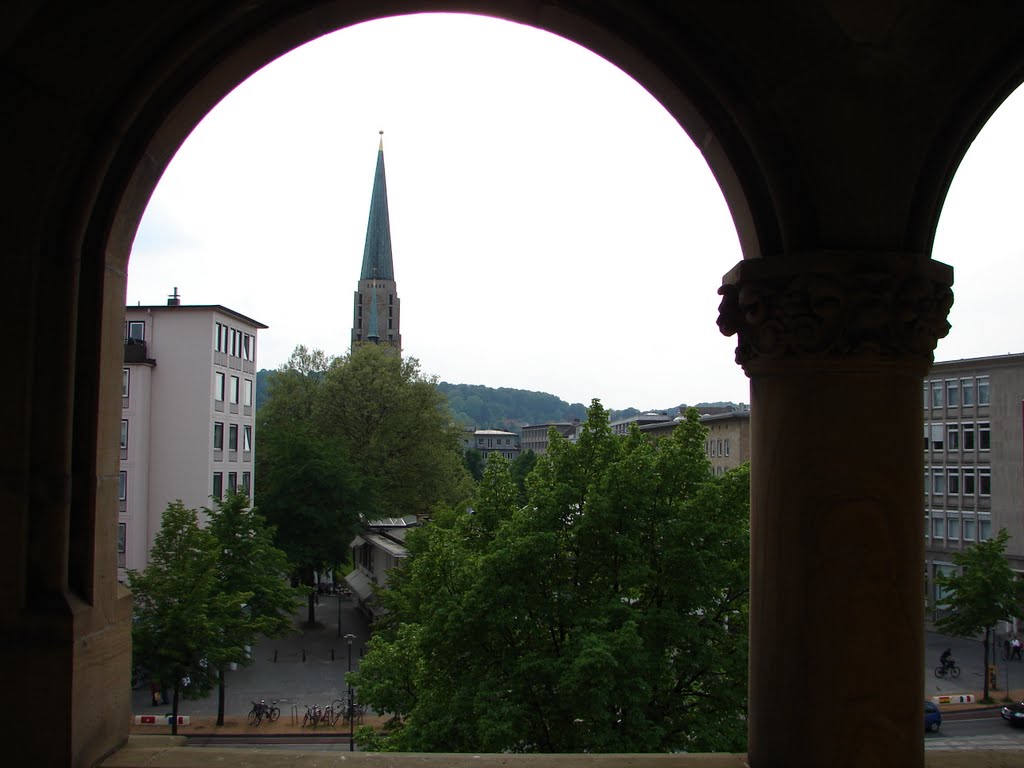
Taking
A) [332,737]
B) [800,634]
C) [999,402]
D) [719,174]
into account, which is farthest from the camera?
[999,402]

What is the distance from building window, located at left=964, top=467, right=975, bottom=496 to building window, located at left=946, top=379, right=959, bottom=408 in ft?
10.5

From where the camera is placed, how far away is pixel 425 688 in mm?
15133

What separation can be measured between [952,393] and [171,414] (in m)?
31.9

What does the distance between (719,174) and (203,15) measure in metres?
2.34

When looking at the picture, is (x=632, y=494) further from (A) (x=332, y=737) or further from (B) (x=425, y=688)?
(A) (x=332, y=737)

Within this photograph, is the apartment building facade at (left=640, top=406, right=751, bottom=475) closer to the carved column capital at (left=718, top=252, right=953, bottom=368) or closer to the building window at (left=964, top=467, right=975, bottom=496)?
the building window at (left=964, top=467, right=975, bottom=496)

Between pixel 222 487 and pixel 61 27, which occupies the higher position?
pixel 61 27

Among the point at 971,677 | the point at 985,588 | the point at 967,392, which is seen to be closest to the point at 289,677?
the point at 985,588

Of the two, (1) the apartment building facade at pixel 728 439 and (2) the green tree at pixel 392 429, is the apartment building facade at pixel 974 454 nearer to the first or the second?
(1) the apartment building facade at pixel 728 439

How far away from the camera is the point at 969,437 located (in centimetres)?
3550

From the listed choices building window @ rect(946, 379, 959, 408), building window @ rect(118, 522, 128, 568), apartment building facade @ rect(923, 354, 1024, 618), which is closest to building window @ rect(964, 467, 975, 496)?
apartment building facade @ rect(923, 354, 1024, 618)

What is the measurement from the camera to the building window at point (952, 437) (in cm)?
3581

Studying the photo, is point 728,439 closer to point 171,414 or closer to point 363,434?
point 363,434

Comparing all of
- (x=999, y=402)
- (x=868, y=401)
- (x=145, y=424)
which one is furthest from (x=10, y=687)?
(x=999, y=402)
